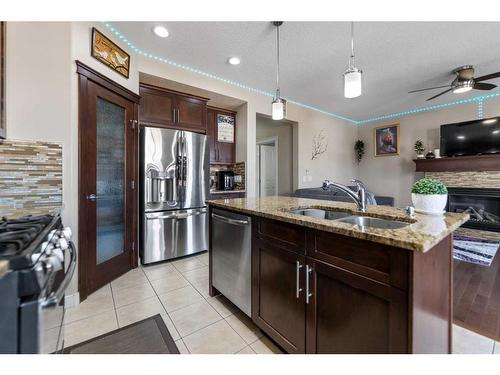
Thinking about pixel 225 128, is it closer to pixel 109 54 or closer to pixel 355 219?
pixel 109 54

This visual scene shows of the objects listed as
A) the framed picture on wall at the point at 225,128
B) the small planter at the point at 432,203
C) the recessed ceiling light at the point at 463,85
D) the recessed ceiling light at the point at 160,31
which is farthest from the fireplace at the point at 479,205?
the recessed ceiling light at the point at 160,31

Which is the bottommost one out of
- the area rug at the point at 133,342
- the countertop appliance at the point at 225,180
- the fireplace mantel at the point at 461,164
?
the area rug at the point at 133,342

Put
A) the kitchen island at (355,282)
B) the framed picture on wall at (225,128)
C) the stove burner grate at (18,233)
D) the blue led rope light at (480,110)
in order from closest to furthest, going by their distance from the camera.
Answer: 1. the stove burner grate at (18,233)
2. the kitchen island at (355,282)
3. the framed picture on wall at (225,128)
4. the blue led rope light at (480,110)

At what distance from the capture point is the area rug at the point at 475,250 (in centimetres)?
294

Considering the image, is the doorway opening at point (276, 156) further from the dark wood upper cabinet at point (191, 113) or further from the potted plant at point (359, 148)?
the potted plant at point (359, 148)

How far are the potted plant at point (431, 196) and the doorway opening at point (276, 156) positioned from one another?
11.2 ft

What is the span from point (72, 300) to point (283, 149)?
14.4 feet

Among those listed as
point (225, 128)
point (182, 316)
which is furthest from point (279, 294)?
point (225, 128)

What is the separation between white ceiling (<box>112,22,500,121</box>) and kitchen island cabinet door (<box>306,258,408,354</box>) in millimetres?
2357

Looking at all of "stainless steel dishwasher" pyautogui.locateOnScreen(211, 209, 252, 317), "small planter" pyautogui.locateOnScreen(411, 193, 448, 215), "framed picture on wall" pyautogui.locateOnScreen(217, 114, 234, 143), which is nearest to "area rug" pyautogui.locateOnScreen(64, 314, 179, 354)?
"stainless steel dishwasher" pyautogui.locateOnScreen(211, 209, 252, 317)

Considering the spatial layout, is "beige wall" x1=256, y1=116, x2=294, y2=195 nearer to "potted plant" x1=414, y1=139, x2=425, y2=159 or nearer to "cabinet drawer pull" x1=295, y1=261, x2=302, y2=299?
"potted plant" x1=414, y1=139, x2=425, y2=159

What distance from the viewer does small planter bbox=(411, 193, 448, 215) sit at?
1.30 metres

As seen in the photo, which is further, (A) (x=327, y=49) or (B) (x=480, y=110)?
(B) (x=480, y=110)

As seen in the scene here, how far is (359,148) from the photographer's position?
5820 millimetres
